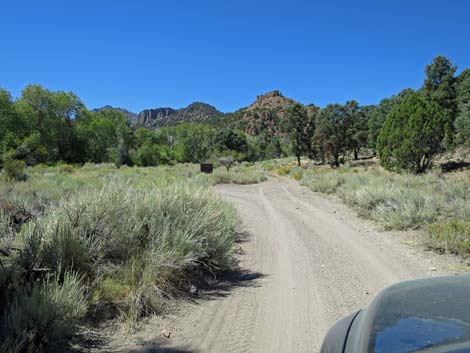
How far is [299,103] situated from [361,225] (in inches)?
1349

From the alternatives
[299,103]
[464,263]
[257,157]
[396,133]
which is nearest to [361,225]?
[464,263]

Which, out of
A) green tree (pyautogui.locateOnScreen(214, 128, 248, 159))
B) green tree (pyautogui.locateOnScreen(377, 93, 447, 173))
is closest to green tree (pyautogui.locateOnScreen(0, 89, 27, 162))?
green tree (pyautogui.locateOnScreen(214, 128, 248, 159))

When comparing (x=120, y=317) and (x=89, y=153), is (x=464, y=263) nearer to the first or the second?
(x=120, y=317)

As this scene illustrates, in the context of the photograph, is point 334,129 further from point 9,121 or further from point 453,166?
point 9,121

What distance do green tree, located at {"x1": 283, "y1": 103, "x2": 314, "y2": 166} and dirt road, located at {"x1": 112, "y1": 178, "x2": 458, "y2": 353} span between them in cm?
3392

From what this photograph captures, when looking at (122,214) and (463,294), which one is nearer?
(463,294)

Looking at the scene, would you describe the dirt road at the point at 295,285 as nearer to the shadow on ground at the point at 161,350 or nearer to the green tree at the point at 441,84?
the shadow on ground at the point at 161,350

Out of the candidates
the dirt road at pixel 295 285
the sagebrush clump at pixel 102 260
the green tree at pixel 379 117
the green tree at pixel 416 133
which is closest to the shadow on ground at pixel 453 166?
the green tree at pixel 416 133

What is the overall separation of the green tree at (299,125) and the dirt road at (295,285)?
33.9 metres

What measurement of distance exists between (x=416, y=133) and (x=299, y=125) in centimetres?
2390

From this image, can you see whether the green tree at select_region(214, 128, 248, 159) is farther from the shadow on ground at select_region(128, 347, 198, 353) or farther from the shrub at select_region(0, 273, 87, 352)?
the shadow on ground at select_region(128, 347, 198, 353)

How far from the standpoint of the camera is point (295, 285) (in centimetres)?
553

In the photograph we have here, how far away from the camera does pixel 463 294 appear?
1.97 meters

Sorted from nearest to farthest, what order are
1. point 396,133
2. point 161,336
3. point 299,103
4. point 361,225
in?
point 161,336 < point 361,225 < point 396,133 < point 299,103
